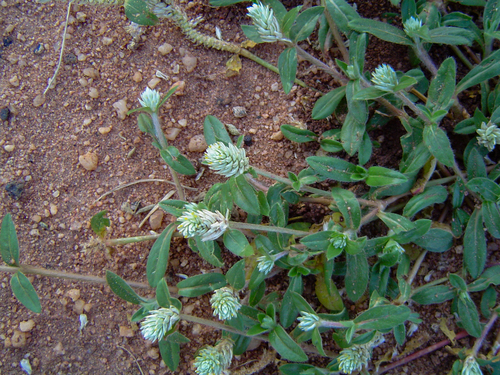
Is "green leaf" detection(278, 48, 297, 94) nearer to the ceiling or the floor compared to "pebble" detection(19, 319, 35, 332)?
nearer to the ceiling

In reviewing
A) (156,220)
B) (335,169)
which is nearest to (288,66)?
(335,169)

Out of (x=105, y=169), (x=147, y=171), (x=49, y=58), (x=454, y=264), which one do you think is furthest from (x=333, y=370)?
(x=49, y=58)

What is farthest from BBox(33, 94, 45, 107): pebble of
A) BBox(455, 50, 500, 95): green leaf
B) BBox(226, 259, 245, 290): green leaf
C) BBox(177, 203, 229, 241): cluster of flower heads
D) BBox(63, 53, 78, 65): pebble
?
BBox(455, 50, 500, 95): green leaf

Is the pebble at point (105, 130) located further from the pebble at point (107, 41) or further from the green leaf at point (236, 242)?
the green leaf at point (236, 242)

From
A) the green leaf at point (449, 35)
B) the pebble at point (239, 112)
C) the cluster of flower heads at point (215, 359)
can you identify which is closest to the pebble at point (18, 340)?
the cluster of flower heads at point (215, 359)

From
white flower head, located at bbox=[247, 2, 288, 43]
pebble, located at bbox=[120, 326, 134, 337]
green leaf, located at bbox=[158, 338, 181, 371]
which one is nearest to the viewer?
white flower head, located at bbox=[247, 2, 288, 43]

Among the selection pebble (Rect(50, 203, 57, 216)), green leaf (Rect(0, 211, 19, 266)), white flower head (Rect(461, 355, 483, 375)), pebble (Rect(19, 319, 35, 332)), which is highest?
green leaf (Rect(0, 211, 19, 266))

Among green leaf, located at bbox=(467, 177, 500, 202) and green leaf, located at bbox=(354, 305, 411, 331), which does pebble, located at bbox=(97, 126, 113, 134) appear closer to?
green leaf, located at bbox=(354, 305, 411, 331)
